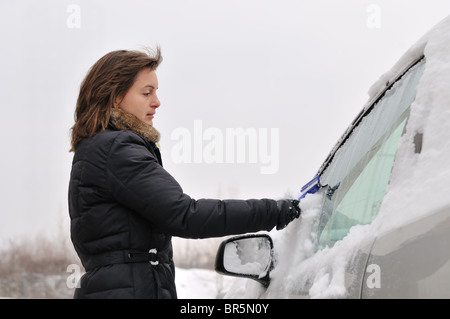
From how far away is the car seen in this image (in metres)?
1.24

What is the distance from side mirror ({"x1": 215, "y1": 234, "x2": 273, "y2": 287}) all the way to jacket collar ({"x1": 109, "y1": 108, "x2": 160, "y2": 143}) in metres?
0.51

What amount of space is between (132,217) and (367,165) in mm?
843

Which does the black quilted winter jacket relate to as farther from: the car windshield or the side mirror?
the car windshield

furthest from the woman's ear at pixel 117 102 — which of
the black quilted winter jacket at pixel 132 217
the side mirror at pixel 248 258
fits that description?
the side mirror at pixel 248 258

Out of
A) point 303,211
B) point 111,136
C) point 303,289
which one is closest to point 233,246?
point 303,211

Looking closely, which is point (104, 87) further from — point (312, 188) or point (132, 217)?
point (312, 188)

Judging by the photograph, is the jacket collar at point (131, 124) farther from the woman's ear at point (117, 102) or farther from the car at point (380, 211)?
the car at point (380, 211)

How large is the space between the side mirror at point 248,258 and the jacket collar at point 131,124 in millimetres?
511

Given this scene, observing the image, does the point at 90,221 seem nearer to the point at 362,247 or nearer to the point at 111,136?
the point at 111,136

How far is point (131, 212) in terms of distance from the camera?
2072 mm

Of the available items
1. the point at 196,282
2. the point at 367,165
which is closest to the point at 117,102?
the point at 367,165

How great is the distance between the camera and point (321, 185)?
7.48ft

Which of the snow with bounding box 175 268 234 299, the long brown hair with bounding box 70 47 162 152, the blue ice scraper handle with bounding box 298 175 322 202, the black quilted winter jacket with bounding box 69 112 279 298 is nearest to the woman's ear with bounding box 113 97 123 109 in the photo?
the long brown hair with bounding box 70 47 162 152

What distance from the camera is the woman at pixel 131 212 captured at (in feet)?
6.63
